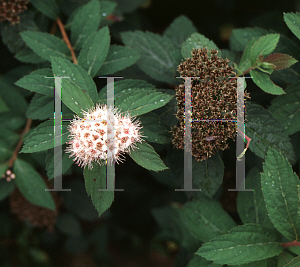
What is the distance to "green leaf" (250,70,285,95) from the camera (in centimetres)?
106

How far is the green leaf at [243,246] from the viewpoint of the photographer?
1107mm

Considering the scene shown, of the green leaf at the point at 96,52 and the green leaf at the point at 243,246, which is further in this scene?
the green leaf at the point at 96,52

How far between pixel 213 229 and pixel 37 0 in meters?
1.53

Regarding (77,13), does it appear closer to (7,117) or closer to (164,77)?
(164,77)

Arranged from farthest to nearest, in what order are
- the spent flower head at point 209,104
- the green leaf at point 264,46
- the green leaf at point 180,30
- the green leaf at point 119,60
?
the green leaf at point 180,30, the green leaf at point 119,60, the green leaf at point 264,46, the spent flower head at point 209,104

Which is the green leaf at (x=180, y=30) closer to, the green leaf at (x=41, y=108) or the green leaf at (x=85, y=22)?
the green leaf at (x=85, y=22)

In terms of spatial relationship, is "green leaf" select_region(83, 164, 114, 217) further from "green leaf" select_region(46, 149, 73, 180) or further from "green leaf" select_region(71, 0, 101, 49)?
"green leaf" select_region(71, 0, 101, 49)

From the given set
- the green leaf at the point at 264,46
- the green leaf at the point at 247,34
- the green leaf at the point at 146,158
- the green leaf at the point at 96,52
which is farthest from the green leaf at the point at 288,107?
the green leaf at the point at 96,52

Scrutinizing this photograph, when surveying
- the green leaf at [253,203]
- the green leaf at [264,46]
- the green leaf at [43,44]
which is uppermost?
the green leaf at [43,44]

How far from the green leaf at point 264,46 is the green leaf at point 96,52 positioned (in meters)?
0.63

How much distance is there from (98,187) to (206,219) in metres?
0.71

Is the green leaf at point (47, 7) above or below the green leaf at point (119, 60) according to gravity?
above

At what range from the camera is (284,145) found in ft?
3.64

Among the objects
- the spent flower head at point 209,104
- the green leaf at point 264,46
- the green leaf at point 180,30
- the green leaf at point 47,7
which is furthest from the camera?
Result: the green leaf at point 180,30
